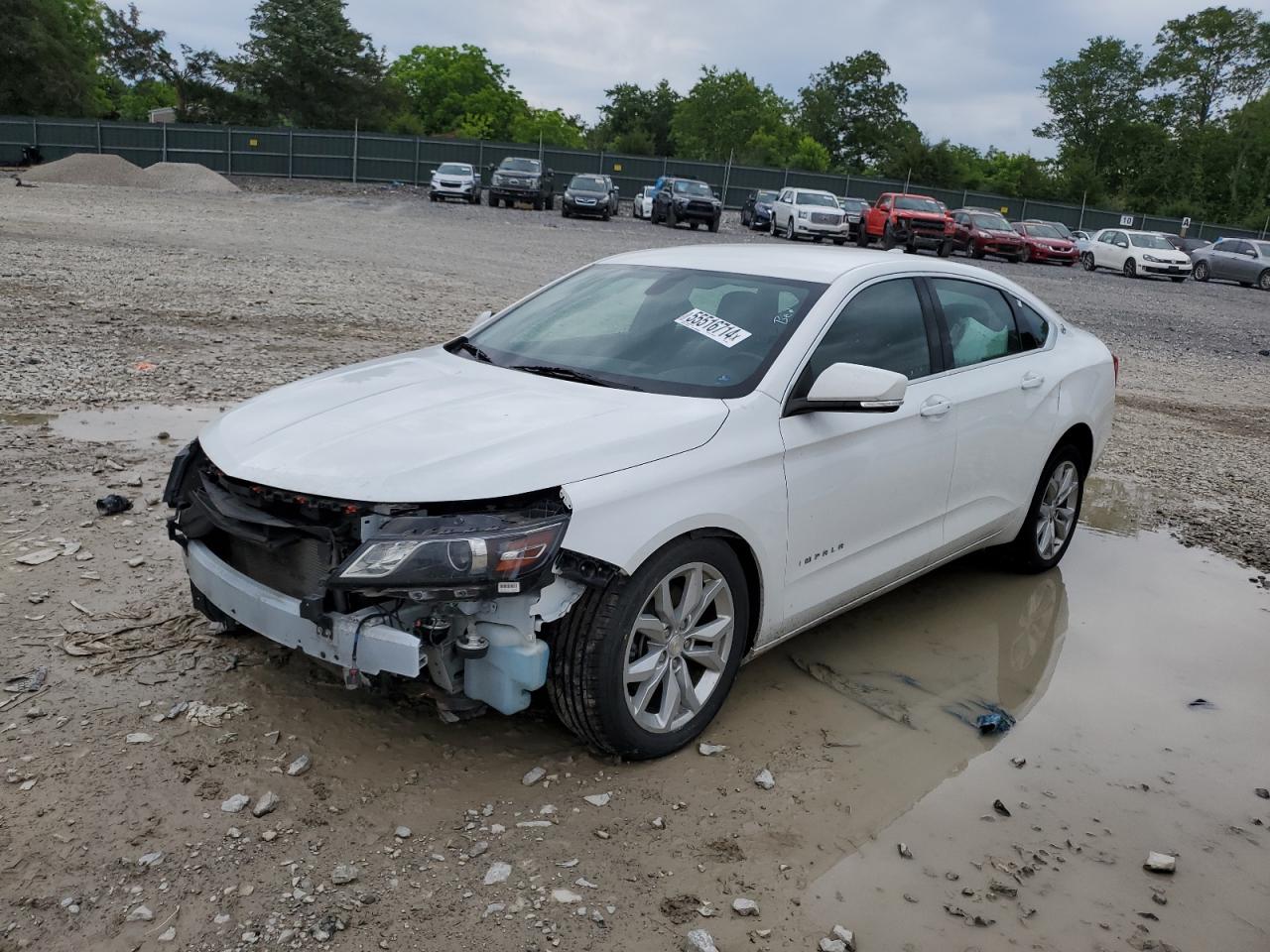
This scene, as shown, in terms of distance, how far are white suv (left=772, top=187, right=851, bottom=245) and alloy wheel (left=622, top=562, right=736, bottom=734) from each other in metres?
31.0

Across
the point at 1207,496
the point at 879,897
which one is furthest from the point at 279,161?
the point at 879,897

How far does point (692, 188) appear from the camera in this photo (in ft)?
114

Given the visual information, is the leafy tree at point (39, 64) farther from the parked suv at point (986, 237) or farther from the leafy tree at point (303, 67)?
the parked suv at point (986, 237)

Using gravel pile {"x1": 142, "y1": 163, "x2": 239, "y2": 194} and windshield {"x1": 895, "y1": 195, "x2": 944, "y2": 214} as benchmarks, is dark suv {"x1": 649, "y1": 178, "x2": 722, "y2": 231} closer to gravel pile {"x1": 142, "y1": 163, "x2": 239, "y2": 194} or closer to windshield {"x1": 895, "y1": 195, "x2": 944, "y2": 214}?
windshield {"x1": 895, "y1": 195, "x2": 944, "y2": 214}

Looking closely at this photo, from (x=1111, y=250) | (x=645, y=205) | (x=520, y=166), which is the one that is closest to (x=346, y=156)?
(x=520, y=166)

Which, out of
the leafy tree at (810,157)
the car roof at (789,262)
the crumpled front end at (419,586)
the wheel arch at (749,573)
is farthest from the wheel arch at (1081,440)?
the leafy tree at (810,157)

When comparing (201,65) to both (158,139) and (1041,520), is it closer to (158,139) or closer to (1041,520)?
(158,139)

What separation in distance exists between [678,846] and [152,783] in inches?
63.8

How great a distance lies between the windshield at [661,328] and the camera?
3953mm

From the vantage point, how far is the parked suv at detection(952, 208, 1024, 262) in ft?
111

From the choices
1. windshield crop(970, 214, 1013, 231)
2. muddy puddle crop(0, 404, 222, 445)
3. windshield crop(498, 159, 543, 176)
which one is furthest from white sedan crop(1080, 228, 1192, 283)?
muddy puddle crop(0, 404, 222, 445)

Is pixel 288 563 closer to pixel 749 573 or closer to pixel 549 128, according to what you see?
pixel 749 573

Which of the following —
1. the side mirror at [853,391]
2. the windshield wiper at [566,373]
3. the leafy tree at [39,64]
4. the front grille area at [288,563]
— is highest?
the leafy tree at [39,64]

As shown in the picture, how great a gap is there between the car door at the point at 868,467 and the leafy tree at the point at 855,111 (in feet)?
323
